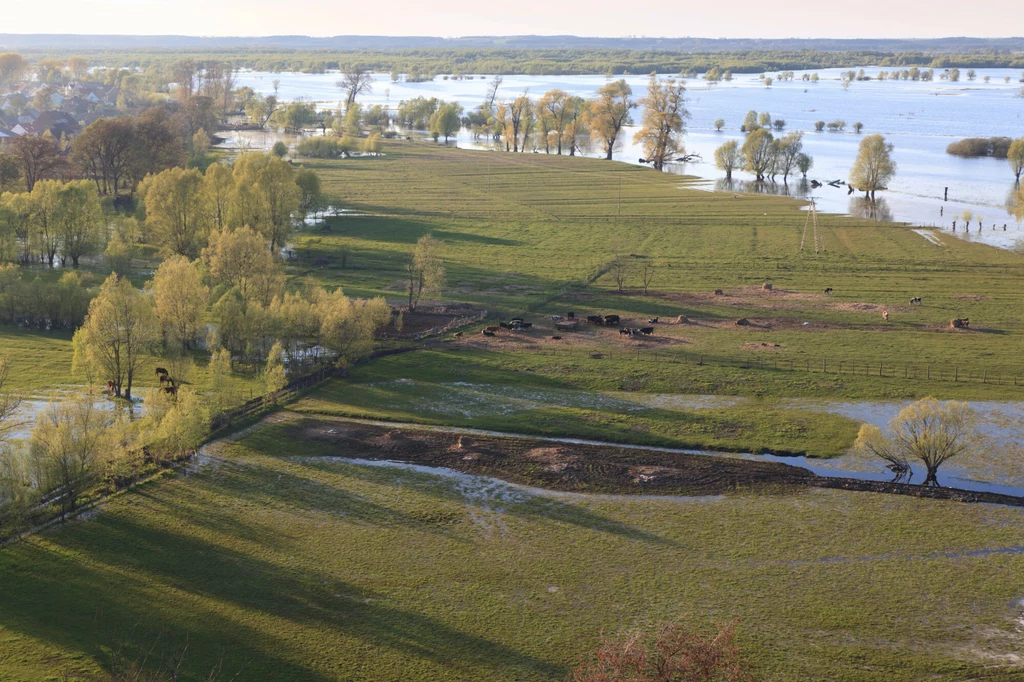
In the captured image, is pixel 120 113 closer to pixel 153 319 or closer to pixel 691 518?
pixel 153 319

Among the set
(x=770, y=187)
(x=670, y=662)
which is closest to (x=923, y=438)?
(x=670, y=662)

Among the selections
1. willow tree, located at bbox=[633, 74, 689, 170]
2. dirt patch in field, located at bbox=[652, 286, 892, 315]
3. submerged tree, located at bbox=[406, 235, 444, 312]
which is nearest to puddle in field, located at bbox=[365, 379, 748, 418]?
submerged tree, located at bbox=[406, 235, 444, 312]

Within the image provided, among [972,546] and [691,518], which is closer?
[972,546]

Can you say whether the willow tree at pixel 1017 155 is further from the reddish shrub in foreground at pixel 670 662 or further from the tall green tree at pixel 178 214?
the reddish shrub in foreground at pixel 670 662

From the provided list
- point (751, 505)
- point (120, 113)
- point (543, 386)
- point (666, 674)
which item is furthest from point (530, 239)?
point (120, 113)

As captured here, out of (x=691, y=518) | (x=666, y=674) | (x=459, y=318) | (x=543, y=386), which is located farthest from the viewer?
(x=459, y=318)
